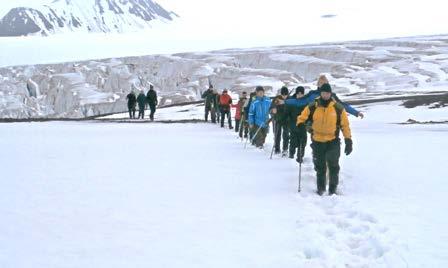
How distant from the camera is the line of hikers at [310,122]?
897 centimetres

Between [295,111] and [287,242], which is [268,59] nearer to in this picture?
[295,111]

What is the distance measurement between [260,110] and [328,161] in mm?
6485

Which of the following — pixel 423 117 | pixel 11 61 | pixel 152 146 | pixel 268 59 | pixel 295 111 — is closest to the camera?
pixel 295 111

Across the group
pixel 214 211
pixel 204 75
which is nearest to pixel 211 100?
pixel 214 211

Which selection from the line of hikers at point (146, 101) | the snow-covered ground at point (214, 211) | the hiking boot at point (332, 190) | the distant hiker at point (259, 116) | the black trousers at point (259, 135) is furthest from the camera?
the line of hikers at point (146, 101)

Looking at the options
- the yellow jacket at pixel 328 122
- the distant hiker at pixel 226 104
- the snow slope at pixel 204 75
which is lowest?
the snow slope at pixel 204 75

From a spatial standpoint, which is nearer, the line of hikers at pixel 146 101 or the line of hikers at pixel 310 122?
the line of hikers at pixel 310 122

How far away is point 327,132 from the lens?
9016 millimetres

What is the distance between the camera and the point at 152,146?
Answer: 16125 millimetres

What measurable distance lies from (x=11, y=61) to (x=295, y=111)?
12871 centimetres

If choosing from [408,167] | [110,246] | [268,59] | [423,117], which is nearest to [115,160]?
[408,167]

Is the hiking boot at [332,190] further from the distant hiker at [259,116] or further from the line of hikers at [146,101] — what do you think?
the line of hikers at [146,101]

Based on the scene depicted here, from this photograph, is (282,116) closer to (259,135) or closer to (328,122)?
(259,135)

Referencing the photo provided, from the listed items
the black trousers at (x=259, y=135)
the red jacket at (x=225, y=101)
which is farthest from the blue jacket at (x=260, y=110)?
the red jacket at (x=225, y=101)
